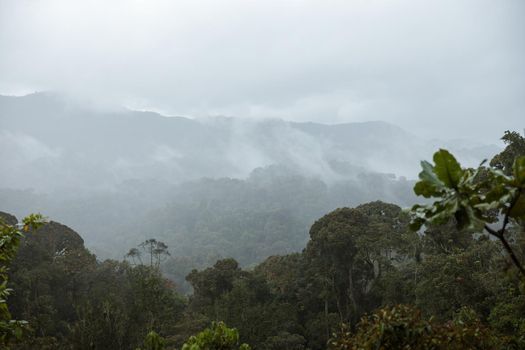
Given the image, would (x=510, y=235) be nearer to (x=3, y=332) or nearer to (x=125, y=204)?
(x=3, y=332)

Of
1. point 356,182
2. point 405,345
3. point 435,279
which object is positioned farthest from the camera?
point 356,182

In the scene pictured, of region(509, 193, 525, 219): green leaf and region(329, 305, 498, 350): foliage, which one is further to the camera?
region(329, 305, 498, 350): foliage

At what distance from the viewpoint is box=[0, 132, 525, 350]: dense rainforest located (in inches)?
158

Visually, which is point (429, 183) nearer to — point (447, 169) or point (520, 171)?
point (447, 169)

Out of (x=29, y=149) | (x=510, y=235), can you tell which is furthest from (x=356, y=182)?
(x=29, y=149)

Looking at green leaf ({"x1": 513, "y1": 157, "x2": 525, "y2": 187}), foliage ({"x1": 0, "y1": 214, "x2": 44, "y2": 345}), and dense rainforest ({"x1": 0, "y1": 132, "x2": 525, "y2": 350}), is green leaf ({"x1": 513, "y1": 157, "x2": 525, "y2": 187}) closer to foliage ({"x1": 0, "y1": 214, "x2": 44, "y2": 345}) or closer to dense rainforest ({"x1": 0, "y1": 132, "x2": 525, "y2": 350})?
dense rainforest ({"x1": 0, "y1": 132, "x2": 525, "y2": 350})

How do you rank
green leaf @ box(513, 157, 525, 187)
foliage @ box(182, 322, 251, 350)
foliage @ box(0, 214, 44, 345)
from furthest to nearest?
foliage @ box(182, 322, 251, 350) → foliage @ box(0, 214, 44, 345) → green leaf @ box(513, 157, 525, 187)

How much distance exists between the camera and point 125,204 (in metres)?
138

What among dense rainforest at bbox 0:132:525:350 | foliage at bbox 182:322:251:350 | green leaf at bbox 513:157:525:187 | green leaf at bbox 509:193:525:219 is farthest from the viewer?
foliage at bbox 182:322:251:350

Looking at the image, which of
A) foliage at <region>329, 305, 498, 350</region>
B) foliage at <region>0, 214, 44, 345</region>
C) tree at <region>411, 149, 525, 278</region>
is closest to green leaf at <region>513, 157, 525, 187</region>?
tree at <region>411, 149, 525, 278</region>

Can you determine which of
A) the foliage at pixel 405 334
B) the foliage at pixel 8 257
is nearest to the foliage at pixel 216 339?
the foliage at pixel 405 334

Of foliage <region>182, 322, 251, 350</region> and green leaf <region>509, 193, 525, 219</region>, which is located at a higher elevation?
green leaf <region>509, 193, 525, 219</region>

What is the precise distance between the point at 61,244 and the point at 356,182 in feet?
365

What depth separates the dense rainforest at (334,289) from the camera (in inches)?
158
